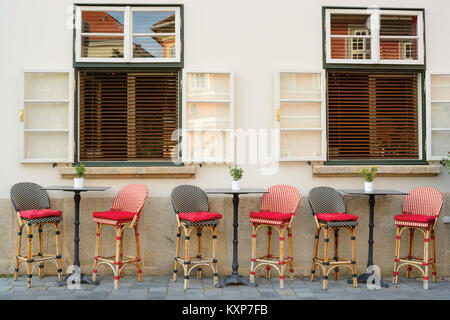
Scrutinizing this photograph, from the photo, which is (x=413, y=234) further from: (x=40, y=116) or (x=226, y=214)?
(x=40, y=116)

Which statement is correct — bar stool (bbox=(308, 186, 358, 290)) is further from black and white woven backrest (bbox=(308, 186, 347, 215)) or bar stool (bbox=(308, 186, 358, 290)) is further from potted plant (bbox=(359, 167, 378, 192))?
potted plant (bbox=(359, 167, 378, 192))

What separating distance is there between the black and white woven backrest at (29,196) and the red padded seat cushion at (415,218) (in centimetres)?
418

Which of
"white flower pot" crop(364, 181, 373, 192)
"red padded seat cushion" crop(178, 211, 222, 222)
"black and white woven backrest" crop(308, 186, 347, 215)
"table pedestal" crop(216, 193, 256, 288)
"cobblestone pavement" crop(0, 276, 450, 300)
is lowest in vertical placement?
"cobblestone pavement" crop(0, 276, 450, 300)

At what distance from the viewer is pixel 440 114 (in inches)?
241

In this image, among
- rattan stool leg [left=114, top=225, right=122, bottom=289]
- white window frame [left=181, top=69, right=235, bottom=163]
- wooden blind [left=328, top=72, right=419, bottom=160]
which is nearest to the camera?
rattan stool leg [left=114, top=225, right=122, bottom=289]

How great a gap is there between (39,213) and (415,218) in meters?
4.24

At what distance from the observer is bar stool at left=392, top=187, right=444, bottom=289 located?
5.31 m

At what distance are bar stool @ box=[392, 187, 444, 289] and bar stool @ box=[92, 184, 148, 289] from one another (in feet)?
9.86

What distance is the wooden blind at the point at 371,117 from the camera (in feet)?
20.1

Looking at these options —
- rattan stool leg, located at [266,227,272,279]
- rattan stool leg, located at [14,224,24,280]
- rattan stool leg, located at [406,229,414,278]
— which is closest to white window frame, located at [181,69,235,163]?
rattan stool leg, located at [266,227,272,279]

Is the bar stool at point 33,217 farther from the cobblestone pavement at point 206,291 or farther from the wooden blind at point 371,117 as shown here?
the wooden blind at point 371,117

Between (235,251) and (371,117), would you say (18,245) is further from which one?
(371,117)

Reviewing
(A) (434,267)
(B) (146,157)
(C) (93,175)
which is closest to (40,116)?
(C) (93,175)

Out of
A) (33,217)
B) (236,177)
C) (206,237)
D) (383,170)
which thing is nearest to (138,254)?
(206,237)
